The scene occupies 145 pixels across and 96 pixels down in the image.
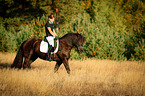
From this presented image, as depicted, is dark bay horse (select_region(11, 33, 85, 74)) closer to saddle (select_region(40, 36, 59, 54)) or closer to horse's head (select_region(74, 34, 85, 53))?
horse's head (select_region(74, 34, 85, 53))

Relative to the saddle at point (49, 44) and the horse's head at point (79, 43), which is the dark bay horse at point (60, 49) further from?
the saddle at point (49, 44)

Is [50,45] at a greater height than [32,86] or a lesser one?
greater

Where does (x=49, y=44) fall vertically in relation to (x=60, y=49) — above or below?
above

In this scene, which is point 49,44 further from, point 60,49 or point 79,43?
point 79,43

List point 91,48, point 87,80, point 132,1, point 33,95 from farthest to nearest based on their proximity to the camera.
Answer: point 132,1, point 91,48, point 87,80, point 33,95

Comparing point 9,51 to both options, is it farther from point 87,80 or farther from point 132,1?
point 132,1

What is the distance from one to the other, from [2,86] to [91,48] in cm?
970

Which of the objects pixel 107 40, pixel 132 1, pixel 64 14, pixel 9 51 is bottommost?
pixel 9 51

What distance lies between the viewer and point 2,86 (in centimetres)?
555

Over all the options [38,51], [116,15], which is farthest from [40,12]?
[38,51]

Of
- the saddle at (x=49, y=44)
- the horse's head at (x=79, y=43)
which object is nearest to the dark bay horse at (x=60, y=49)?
the horse's head at (x=79, y=43)

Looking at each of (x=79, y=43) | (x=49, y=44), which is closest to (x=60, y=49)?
(x=49, y=44)

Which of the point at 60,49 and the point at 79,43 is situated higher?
the point at 79,43

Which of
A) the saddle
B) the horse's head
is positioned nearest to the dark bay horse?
the horse's head
